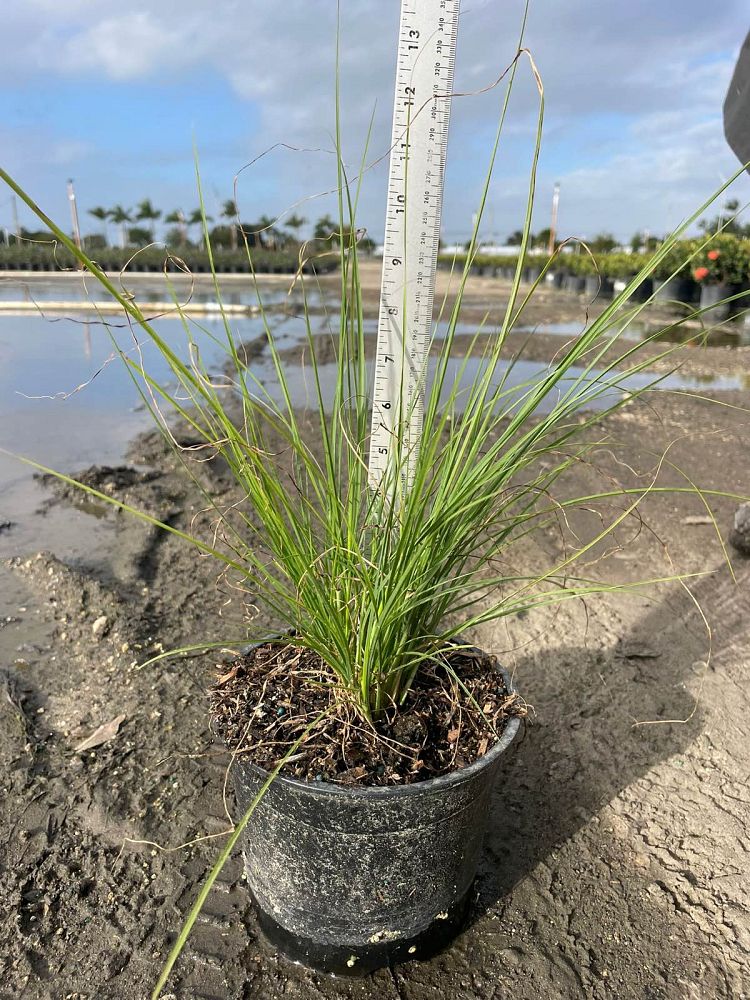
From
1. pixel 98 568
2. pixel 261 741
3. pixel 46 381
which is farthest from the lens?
pixel 46 381

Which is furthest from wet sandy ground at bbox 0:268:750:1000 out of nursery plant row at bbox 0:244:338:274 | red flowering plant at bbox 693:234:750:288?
nursery plant row at bbox 0:244:338:274

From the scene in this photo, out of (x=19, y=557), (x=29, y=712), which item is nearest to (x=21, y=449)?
(x=19, y=557)

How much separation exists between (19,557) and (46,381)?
3846 mm

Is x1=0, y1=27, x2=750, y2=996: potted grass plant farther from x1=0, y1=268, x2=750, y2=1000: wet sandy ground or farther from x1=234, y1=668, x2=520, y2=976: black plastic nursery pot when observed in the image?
x1=0, y1=268, x2=750, y2=1000: wet sandy ground

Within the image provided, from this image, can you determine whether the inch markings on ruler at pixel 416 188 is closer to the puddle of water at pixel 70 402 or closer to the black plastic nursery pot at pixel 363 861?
the puddle of water at pixel 70 402

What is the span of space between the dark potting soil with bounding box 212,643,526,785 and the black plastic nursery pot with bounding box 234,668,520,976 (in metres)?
0.04

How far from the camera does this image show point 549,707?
2.05m

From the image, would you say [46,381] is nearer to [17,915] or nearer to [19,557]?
[19,557]

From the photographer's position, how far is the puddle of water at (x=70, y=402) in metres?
3.19

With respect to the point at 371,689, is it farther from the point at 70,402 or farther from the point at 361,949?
the point at 70,402

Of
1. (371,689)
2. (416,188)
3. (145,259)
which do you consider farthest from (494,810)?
(145,259)

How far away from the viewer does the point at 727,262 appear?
11.6 metres

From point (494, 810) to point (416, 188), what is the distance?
1.61 metres

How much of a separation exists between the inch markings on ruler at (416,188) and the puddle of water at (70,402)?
30 centimetres
